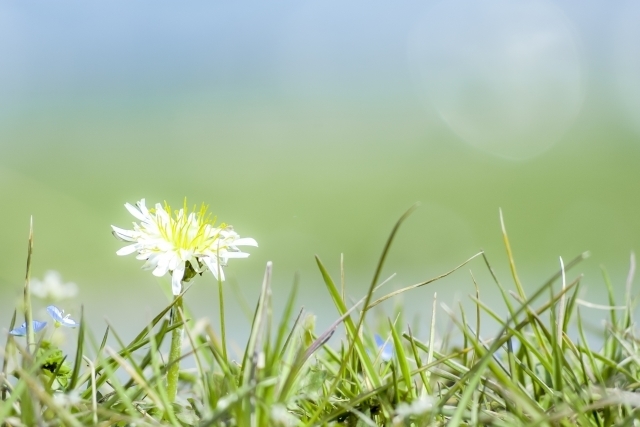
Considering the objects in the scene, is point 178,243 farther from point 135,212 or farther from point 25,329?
point 25,329

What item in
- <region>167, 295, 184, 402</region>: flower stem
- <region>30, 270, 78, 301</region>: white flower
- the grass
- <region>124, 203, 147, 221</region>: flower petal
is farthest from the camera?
<region>30, 270, 78, 301</region>: white flower

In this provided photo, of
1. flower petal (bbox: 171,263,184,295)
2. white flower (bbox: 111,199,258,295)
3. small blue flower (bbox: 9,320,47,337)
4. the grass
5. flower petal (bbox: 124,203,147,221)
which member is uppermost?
flower petal (bbox: 124,203,147,221)

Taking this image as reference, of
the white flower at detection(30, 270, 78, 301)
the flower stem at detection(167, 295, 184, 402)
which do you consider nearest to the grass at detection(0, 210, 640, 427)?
the flower stem at detection(167, 295, 184, 402)

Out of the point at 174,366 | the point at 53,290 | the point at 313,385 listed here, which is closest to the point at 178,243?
the point at 174,366

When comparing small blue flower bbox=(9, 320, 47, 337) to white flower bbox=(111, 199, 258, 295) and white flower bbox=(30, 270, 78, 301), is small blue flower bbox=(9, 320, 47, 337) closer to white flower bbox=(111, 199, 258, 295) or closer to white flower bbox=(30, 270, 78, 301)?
white flower bbox=(111, 199, 258, 295)

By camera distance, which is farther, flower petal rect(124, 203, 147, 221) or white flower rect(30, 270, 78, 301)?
white flower rect(30, 270, 78, 301)

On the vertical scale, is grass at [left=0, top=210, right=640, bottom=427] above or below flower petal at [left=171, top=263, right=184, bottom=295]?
below

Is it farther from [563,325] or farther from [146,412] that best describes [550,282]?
[146,412]

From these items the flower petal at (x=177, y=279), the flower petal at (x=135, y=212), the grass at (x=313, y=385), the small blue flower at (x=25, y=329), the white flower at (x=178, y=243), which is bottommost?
the grass at (x=313, y=385)

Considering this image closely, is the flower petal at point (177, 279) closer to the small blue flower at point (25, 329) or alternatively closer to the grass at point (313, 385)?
the grass at point (313, 385)

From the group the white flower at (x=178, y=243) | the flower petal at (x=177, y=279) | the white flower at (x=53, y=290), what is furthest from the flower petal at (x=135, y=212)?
the white flower at (x=53, y=290)
